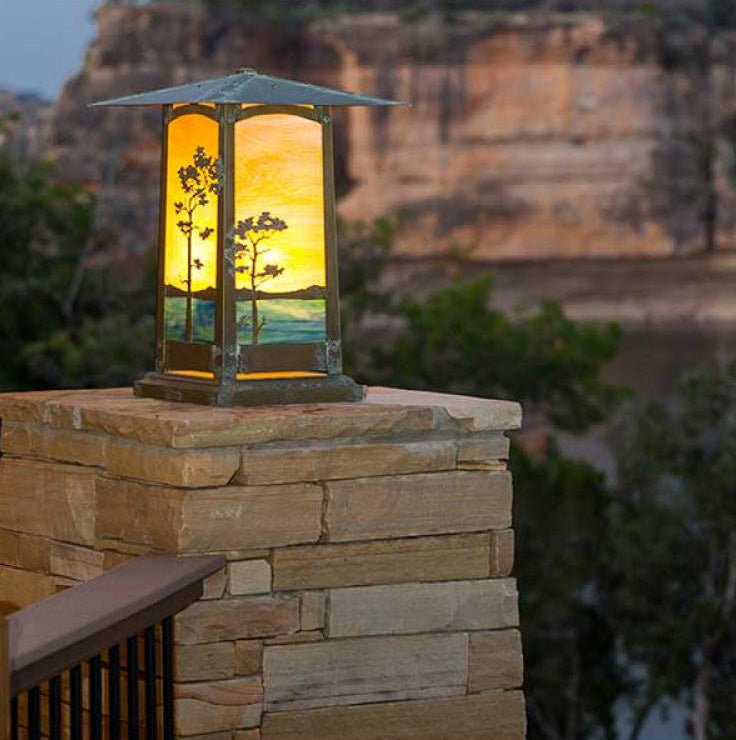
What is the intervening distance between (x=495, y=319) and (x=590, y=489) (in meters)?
2.31

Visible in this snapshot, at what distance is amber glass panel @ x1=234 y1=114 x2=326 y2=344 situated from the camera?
466 cm

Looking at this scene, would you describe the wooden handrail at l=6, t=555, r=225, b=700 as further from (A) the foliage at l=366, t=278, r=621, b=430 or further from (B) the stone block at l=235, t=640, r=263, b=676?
(A) the foliage at l=366, t=278, r=621, b=430

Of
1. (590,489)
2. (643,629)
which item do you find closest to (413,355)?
(590,489)

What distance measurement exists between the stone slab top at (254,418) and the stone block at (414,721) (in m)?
0.63

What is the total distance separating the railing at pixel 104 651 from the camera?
11.5ft

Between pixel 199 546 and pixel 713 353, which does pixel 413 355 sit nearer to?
pixel 713 353

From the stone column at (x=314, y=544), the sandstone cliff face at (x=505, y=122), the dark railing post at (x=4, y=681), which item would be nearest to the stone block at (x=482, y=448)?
the stone column at (x=314, y=544)

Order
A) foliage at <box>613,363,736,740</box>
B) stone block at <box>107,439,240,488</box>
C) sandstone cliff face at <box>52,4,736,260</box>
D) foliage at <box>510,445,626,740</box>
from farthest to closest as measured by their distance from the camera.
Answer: sandstone cliff face at <box>52,4,736,260</box>, foliage at <box>510,445,626,740</box>, foliage at <box>613,363,736,740</box>, stone block at <box>107,439,240,488</box>

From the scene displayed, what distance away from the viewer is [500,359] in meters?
22.5

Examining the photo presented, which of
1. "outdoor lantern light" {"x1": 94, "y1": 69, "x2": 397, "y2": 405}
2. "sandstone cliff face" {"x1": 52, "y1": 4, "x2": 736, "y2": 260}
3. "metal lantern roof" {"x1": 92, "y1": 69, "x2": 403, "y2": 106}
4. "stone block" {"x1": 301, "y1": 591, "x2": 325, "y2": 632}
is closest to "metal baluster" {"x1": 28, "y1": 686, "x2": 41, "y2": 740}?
"stone block" {"x1": 301, "y1": 591, "x2": 325, "y2": 632}

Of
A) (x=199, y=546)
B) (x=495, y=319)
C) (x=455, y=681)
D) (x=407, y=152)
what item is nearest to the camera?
(x=199, y=546)

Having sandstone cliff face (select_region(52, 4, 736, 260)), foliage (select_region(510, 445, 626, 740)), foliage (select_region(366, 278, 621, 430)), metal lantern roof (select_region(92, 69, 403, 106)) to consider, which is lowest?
foliage (select_region(510, 445, 626, 740))

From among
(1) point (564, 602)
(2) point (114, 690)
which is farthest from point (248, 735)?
(1) point (564, 602)

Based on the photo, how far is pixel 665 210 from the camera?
1412 inches
